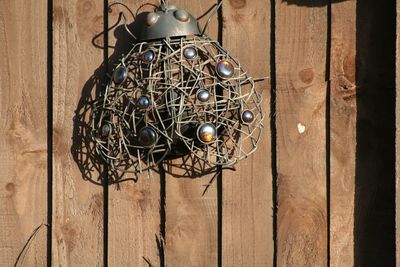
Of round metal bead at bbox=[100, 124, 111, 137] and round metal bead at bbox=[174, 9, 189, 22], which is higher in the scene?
round metal bead at bbox=[174, 9, 189, 22]

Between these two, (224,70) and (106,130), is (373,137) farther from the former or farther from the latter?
(106,130)

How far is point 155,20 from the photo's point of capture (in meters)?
1.76

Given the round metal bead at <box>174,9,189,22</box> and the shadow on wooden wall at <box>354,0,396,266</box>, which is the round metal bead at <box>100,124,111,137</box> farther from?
the shadow on wooden wall at <box>354,0,396,266</box>

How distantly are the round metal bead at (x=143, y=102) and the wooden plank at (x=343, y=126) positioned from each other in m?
0.49

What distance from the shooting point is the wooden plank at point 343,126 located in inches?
71.9

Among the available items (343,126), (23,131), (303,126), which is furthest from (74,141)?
(343,126)

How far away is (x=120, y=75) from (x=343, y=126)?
23.4 inches

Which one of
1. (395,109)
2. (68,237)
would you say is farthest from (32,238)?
(395,109)

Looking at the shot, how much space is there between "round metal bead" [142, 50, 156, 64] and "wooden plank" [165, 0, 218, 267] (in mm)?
218

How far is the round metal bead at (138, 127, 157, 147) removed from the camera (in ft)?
5.53

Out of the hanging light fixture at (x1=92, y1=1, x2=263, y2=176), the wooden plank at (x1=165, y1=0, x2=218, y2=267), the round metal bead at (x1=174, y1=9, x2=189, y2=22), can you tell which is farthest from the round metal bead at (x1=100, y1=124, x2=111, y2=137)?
the round metal bead at (x1=174, y1=9, x2=189, y2=22)

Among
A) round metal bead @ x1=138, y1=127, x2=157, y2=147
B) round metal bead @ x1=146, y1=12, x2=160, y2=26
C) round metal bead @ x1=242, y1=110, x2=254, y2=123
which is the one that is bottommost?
round metal bead @ x1=138, y1=127, x2=157, y2=147

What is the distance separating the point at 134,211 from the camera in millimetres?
1897

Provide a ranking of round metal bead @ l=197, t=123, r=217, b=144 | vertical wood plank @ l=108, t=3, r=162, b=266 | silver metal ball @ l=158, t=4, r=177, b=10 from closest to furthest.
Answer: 1. round metal bead @ l=197, t=123, r=217, b=144
2. silver metal ball @ l=158, t=4, r=177, b=10
3. vertical wood plank @ l=108, t=3, r=162, b=266
